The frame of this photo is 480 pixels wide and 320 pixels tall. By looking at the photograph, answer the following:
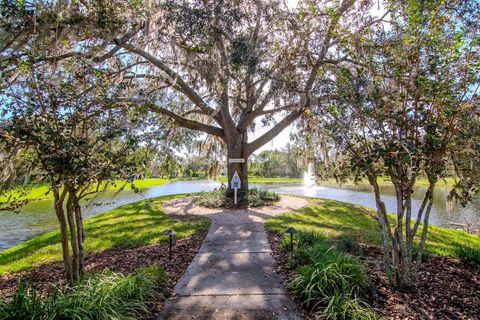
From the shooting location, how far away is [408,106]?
352cm

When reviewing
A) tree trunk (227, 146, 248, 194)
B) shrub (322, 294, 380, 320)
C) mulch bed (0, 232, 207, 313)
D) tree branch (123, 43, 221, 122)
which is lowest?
mulch bed (0, 232, 207, 313)

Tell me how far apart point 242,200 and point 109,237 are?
4.90 meters

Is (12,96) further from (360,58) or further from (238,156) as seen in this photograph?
(238,156)

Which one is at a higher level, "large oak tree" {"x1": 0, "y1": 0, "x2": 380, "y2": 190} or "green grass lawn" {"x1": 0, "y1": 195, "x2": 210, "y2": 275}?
"large oak tree" {"x1": 0, "y1": 0, "x2": 380, "y2": 190}

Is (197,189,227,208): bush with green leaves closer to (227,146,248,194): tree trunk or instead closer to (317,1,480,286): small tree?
(227,146,248,194): tree trunk

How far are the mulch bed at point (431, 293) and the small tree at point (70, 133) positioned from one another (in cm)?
270

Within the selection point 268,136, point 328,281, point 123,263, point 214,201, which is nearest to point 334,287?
point 328,281

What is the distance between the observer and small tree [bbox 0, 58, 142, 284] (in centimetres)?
298

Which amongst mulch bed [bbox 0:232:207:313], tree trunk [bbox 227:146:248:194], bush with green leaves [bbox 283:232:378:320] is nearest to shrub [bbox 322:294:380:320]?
bush with green leaves [bbox 283:232:378:320]

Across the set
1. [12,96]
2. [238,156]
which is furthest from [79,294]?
[238,156]

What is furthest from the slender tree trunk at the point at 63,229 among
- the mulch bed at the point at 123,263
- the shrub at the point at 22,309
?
the shrub at the point at 22,309

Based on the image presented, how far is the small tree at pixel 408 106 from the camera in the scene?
3148mm

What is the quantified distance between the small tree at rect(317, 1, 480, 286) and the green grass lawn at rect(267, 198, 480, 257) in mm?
1476

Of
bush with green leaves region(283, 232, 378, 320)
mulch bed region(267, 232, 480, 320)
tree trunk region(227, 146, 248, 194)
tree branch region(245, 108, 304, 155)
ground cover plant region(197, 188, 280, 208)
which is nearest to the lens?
bush with green leaves region(283, 232, 378, 320)
